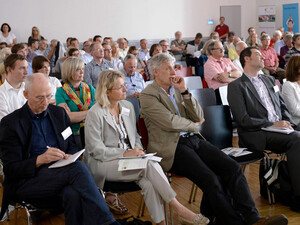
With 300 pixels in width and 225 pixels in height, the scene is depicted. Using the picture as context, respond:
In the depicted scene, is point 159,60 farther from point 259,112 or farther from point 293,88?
point 293,88

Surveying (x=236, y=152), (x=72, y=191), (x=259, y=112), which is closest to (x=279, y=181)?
(x=236, y=152)

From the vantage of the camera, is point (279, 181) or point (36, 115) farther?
point (279, 181)

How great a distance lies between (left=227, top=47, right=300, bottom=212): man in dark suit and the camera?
11.4 feet

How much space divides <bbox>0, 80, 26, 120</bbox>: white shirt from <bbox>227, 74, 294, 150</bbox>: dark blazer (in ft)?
6.34

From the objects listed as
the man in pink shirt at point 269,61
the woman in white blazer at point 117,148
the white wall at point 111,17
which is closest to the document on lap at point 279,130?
the woman in white blazer at point 117,148

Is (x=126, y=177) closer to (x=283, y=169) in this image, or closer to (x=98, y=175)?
(x=98, y=175)

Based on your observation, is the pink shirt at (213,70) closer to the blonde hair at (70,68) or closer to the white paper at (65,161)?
the blonde hair at (70,68)

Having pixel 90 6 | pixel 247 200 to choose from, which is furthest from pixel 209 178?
pixel 90 6

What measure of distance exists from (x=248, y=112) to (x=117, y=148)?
4.72 ft

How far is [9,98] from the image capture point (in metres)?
3.47

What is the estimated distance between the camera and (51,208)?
2482 mm

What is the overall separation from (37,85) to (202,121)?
1.41 meters

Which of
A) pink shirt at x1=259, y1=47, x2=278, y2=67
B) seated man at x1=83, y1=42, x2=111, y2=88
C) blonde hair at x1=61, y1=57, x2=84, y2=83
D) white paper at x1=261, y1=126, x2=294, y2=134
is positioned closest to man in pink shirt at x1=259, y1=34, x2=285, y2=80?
pink shirt at x1=259, y1=47, x2=278, y2=67

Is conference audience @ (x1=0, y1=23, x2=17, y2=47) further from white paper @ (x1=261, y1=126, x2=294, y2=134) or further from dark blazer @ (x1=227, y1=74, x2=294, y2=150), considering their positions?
white paper @ (x1=261, y1=126, x2=294, y2=134)
